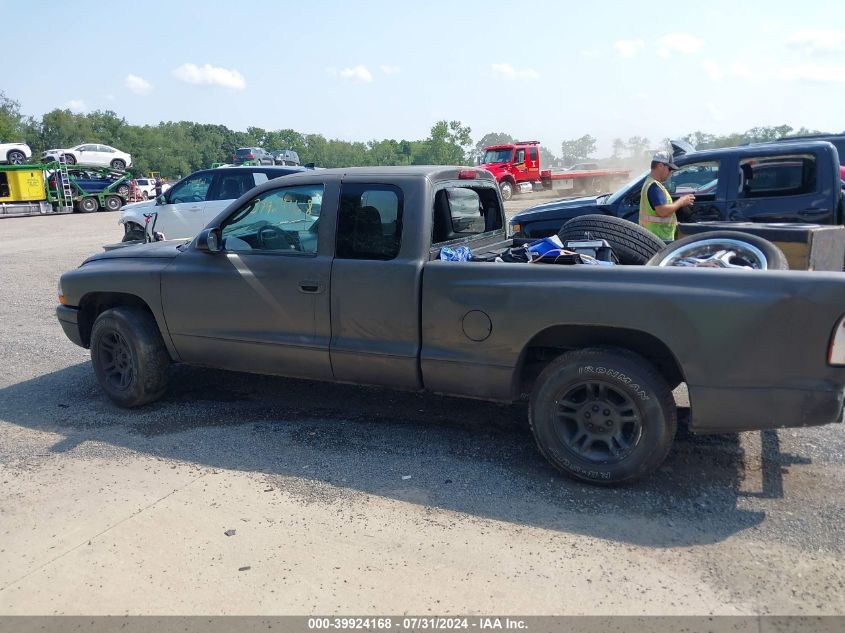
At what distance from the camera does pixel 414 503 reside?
3730 mm

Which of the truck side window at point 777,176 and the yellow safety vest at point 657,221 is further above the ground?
the truck side window at point 777,176

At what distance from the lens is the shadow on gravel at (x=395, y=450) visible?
358 centimetres

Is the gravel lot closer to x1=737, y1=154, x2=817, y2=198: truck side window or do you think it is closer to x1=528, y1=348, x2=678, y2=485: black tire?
x1=528, y1=348, x2=678, y2=485: black tire

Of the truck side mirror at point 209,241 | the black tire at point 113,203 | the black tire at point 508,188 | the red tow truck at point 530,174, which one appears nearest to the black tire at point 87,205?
the black tire at point 113,203

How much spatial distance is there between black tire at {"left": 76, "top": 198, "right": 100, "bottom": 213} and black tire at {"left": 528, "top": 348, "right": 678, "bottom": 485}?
31.3 m

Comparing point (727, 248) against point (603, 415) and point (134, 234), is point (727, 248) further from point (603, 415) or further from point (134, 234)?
point (134, 234)

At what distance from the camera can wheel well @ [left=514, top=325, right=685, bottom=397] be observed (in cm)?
377

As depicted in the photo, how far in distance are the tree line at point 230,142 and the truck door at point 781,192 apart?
30140 millimetres

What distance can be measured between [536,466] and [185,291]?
2.71 m

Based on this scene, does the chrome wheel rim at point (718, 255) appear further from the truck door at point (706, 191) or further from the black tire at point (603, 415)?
the truck door at point (706, 191)

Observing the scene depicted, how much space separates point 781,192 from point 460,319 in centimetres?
534

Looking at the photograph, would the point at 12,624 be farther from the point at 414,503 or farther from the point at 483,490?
the point at 483,490

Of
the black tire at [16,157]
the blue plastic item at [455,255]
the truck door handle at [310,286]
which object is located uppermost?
the black tire at [16,157]

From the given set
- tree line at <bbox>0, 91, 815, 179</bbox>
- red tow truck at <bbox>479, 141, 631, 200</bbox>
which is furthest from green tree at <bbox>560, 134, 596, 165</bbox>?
red tow truck at <bbox>479, 141, 631, 200</bbox>
